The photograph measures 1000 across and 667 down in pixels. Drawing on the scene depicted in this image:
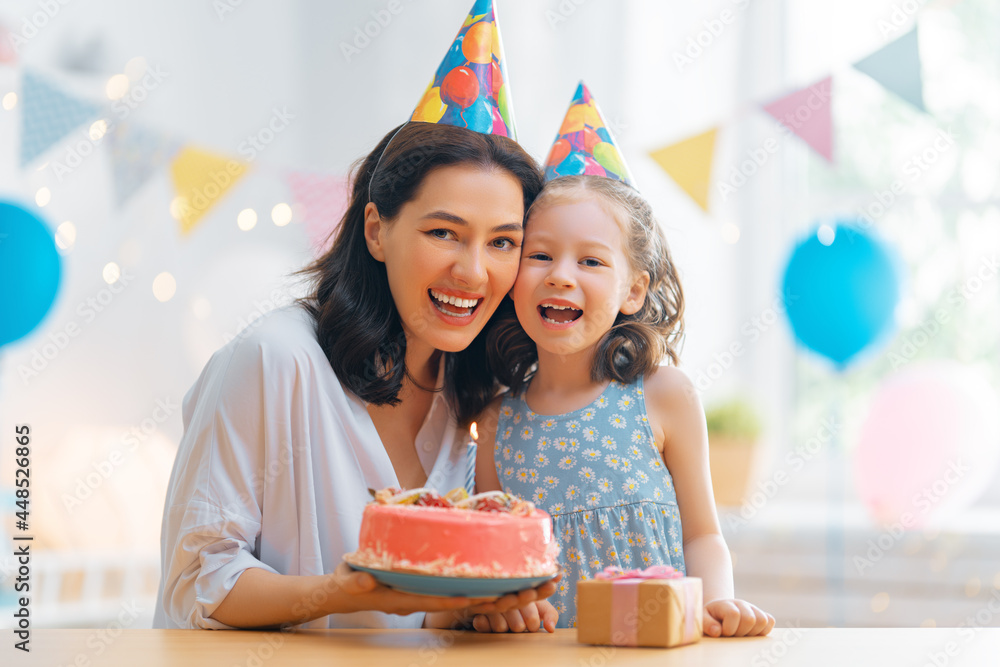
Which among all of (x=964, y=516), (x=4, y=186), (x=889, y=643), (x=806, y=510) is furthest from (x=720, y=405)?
(x=4, y=186)

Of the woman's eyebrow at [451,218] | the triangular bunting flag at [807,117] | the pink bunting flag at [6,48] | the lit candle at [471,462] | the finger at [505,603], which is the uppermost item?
the pink bunting flag at [6,48]

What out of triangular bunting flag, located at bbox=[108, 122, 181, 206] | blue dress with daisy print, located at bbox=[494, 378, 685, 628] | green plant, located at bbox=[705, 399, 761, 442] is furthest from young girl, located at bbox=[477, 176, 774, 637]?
green plant, located at bbox=[705, 399, 761, 442]

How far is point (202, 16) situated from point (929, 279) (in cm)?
363

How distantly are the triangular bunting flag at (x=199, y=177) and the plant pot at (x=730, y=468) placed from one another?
2223 mm

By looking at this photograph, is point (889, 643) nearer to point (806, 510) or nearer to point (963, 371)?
point (963, 371)

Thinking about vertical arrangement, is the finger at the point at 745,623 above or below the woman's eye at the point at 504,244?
below

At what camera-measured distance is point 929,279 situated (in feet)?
13.5

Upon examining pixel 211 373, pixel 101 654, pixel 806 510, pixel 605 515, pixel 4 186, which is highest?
pixel 4 186

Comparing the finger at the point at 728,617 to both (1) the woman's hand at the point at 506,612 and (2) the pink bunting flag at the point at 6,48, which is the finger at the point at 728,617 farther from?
(2) the pink bunting flag at the point at 6,48

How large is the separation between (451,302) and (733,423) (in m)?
2.46

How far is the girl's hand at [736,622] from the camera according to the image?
3.95 feet

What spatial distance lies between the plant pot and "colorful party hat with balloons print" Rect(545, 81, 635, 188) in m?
2.24

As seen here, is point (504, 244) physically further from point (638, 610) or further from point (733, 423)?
point (733, 423)

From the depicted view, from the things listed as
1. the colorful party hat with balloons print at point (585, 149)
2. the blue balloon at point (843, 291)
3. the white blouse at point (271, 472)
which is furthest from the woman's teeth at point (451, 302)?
the blue balloon at point (843, 291)
